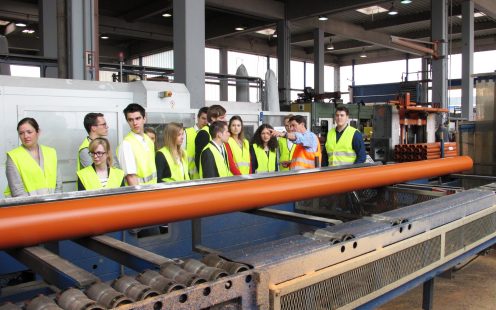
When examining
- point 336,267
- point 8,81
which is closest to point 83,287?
point 336,267

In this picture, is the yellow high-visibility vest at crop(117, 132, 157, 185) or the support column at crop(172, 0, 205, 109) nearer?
the yellow high-visibility vest at crop(117, 132, 157, 185)

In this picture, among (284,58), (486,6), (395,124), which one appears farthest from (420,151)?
(486,6)

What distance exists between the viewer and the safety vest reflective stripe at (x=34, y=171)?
3.31 metres

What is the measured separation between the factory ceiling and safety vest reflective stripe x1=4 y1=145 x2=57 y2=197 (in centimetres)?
576

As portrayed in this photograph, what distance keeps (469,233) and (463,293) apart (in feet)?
5.61

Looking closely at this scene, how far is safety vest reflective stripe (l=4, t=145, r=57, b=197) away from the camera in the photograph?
130 inches

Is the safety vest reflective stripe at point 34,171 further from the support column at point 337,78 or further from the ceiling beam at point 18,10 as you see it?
the support column at point 337,78

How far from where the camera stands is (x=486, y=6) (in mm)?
12359

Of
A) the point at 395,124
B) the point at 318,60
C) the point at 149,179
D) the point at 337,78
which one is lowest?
the point at 149,179

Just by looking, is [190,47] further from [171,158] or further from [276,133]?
[171,158]

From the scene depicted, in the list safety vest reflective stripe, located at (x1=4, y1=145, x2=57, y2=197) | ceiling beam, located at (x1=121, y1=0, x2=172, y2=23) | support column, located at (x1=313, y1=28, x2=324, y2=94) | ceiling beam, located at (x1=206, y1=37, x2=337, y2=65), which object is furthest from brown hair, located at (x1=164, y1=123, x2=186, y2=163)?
ceiling beam, located at (x1=206, y1=37, x2=337, y2=65)

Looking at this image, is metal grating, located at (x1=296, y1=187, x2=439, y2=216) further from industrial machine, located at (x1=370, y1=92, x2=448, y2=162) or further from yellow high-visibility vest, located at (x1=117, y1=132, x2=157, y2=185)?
industrial machine, located at (x1=370, y1=92, x2=448, y2=162)

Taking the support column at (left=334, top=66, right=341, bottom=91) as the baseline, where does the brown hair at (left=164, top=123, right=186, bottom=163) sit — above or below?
below

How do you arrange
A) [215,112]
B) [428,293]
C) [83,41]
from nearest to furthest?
[428,293] < [215,112] < [83,41]
